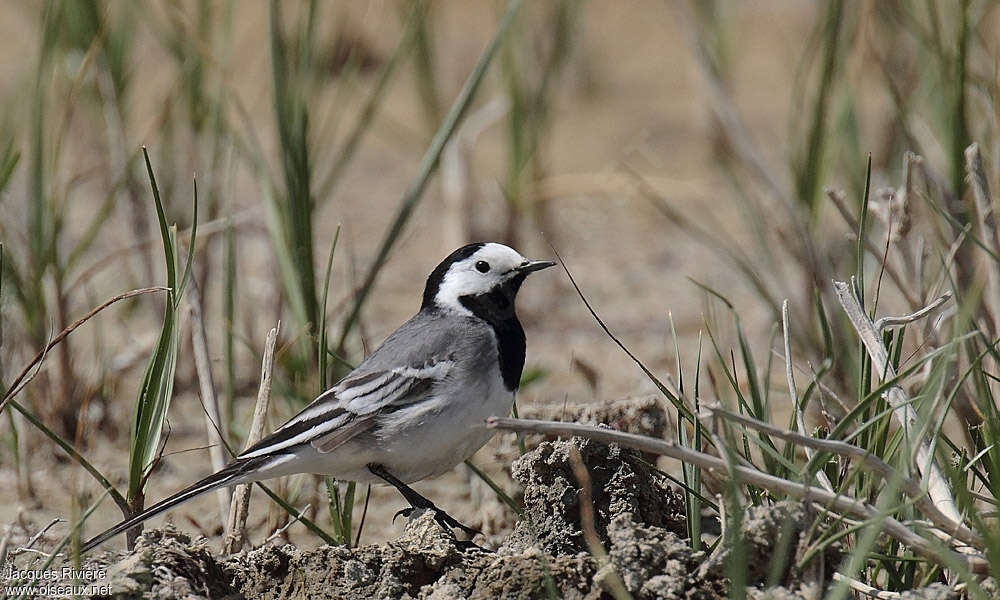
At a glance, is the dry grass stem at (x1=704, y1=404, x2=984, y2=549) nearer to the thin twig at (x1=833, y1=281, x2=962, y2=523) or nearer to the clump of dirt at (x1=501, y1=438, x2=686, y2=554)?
the thin twig at (x1=833, y1=281, x2=962, y2=523)

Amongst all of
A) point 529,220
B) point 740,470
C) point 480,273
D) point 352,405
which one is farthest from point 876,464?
point 529,220

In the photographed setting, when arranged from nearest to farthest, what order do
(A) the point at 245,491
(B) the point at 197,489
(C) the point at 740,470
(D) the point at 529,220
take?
1. (C) the point at 740,470
2. (B) the point at 197,489
3. (A) the point at 245,491
4. (D) the point at 529,220

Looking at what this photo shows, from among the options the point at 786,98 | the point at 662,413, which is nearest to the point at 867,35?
the point at 662,413

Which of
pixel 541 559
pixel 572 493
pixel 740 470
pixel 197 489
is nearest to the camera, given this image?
pixel 740 470

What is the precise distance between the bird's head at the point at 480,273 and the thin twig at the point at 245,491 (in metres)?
0.72

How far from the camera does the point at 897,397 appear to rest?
2523 mm

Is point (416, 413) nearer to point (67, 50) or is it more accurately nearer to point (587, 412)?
point (587, 412)

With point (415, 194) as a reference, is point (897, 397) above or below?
below

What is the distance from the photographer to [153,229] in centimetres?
498

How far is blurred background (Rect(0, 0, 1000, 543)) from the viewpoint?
360 cm

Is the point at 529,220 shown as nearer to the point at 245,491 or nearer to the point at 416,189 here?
the point at 416,189

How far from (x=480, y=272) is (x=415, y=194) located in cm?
30

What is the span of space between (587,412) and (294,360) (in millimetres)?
1122

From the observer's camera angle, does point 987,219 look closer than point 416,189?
Yes
